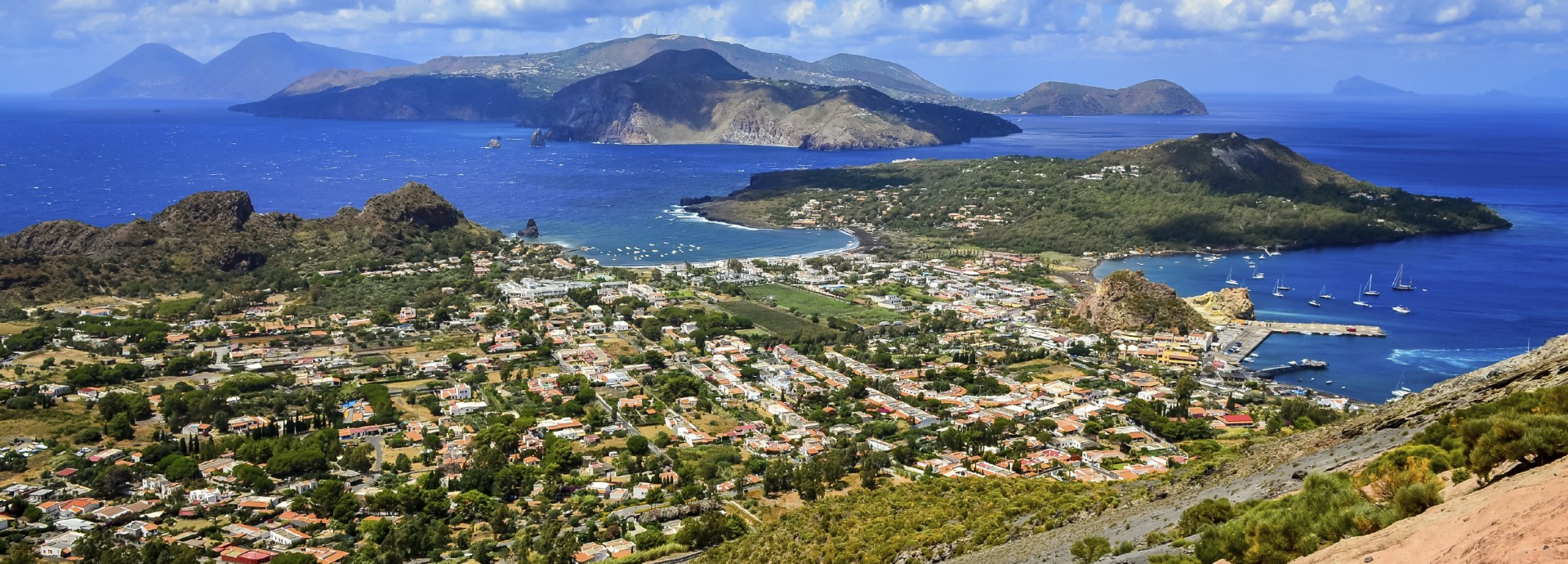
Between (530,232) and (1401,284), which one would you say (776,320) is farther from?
(1401,284)

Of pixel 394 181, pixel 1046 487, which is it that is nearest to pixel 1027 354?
pixel 1046 487

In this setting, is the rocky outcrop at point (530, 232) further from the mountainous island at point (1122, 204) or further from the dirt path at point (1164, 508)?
the dirt path at point (1164, 508)

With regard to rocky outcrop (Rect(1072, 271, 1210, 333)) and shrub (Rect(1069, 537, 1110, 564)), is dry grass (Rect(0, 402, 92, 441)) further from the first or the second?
rocky outcrop (Rect(1072, 271, 1210, 333))

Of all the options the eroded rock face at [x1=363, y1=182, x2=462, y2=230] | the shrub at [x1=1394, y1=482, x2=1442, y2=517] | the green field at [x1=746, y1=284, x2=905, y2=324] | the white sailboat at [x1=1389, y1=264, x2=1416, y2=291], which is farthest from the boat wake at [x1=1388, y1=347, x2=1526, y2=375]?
the eroded rock face at [x1=363, y1=182, x2=462, y2=230]

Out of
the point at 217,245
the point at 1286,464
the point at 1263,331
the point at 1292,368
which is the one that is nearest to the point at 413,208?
the point at 217,245

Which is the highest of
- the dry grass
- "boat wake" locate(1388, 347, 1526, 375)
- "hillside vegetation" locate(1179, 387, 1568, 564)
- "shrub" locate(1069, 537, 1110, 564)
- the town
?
"hillside vegetation" locate(1179, 387, 1568, 564)
